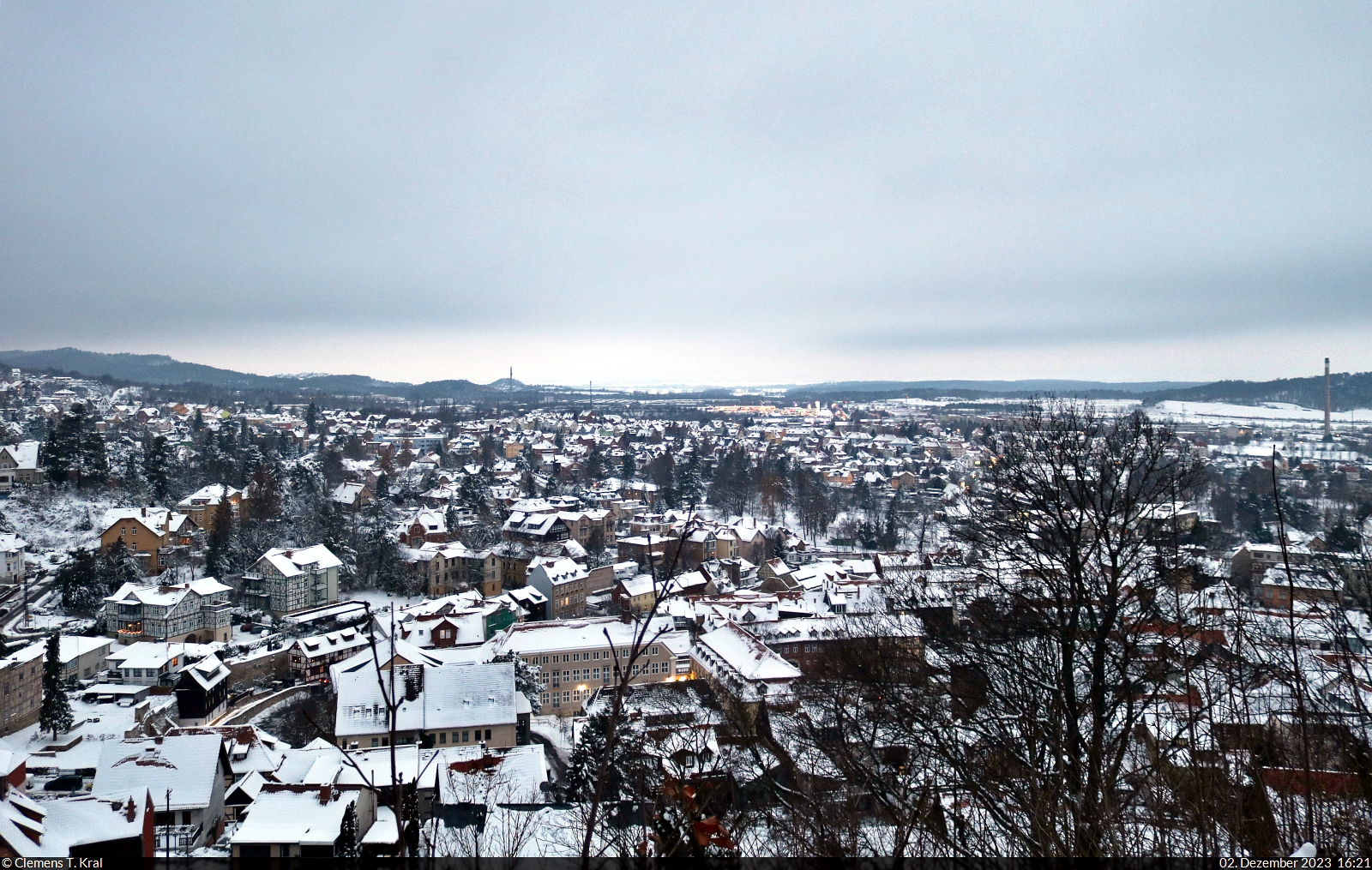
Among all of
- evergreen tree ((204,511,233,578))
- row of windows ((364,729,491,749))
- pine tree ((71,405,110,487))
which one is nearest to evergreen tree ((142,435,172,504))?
pine tree ((71,405,110,487))

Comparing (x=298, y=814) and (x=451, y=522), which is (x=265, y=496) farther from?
(x=298, y=814)

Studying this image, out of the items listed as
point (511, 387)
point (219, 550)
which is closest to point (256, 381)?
point (511, 387)

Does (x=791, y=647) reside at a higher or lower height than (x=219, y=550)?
lower

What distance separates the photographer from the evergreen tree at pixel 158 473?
19484 mm

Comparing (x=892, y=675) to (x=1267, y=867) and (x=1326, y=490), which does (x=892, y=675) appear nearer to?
(x=1267, y=867)

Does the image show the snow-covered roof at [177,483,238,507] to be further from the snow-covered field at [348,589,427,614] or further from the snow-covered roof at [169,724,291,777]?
the snow-covered roof at [169,724,291,777]

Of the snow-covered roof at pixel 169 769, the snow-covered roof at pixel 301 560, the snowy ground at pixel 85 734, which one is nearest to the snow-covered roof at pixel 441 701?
the snow-covered roof at pixel 169 769

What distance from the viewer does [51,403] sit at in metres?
34.9

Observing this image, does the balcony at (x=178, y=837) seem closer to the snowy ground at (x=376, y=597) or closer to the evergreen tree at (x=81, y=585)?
the snowy ground at (x=376, y=597)

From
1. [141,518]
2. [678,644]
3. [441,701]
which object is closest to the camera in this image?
[441,701]

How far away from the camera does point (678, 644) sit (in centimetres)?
1195

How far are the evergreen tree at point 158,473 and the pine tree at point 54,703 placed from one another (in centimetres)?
1093

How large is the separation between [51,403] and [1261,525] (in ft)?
156

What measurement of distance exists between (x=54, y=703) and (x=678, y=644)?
838 cm
